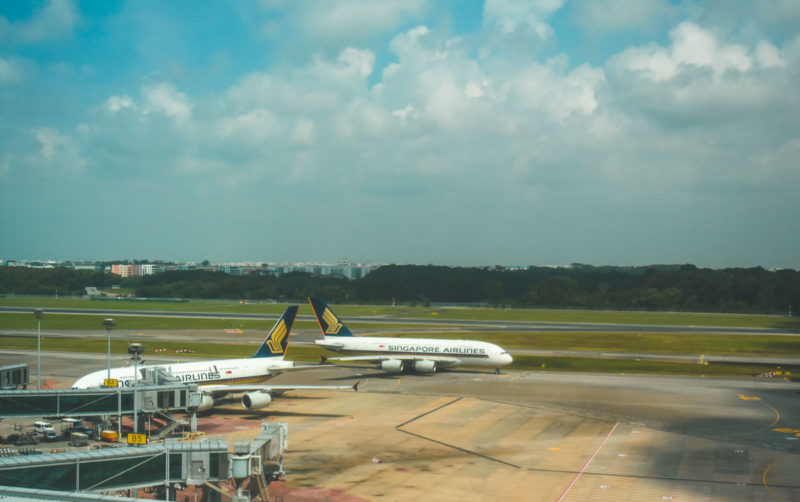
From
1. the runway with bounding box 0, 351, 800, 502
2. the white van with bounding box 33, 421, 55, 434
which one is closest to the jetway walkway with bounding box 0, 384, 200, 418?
the runway with bounding box 0, 351, 800, 502

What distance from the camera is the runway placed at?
36.3 meters

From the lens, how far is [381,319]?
16288cm

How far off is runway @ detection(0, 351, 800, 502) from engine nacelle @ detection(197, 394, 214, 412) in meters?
1.22

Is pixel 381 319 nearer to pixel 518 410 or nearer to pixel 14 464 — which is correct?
pixel 518 410

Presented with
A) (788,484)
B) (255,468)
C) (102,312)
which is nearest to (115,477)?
(255,468)

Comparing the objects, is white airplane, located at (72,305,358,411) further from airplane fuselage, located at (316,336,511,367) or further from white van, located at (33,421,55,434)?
airplane fuselage, located at (316,336,511,367)

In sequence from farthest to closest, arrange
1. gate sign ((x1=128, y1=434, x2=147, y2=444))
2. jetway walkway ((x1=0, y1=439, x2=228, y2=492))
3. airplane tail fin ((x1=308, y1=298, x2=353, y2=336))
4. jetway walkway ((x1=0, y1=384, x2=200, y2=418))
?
airplane tail fin ((x1=308, y1=298, x2=353, y2=336)) < jetway walkway ((x1=0, y1=384, x2=200, y2=418)) < gate sign ((x1=128, y1=434, x2=147, y2=444)) < jetway walkway ((x1=0, y1=439, x2=228, y2=492))

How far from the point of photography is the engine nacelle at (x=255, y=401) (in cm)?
5293

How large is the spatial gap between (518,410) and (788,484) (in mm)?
24081

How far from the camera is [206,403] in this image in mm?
51969

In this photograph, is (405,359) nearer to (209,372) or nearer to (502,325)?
(209,372)

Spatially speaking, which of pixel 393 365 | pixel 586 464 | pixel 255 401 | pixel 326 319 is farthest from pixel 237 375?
pixel 586 464

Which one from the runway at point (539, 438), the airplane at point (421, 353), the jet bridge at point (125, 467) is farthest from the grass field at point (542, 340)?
the jet bridge at point (125, 467)

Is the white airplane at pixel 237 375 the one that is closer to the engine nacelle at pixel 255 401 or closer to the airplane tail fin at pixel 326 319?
the engine nacelle at pixel 255 401
